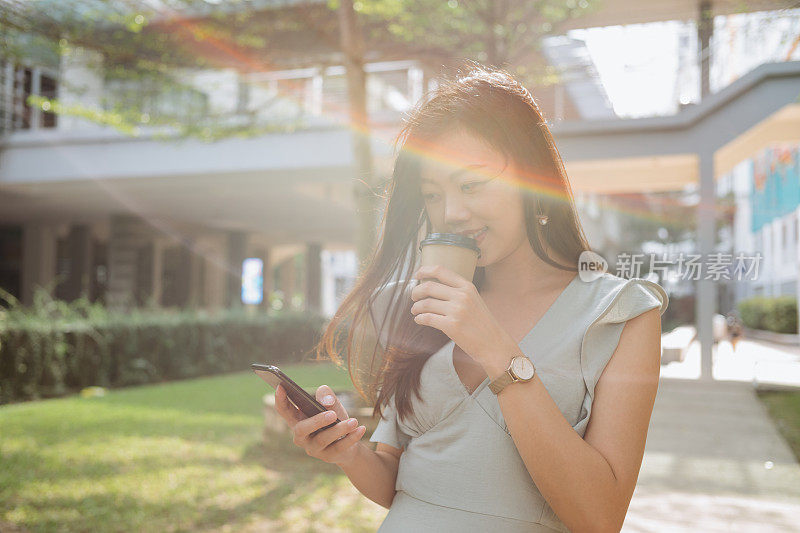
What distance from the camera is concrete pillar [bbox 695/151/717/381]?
8.70ft

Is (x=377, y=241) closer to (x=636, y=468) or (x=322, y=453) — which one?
(x=322, y=453)

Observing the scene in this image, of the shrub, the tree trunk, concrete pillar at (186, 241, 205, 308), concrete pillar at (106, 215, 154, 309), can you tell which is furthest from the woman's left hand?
concrete pillar at (186, 241, 205, 308)

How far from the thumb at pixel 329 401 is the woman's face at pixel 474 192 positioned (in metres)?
0.40

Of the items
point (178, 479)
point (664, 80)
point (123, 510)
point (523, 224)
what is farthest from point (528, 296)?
point (178, 479)

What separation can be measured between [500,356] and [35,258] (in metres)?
22.6

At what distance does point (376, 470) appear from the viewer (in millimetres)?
1465

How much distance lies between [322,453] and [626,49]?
9.23 ft

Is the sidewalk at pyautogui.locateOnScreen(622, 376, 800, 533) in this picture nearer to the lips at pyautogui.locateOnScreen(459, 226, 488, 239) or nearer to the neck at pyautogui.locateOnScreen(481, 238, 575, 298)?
the neck at pyautogui.locateOnScreen(481, 238, 575, 298)

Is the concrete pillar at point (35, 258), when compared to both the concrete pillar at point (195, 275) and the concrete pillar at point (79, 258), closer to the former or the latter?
the concrete pillar at point (79, 258)

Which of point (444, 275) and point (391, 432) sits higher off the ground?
point (444, 275)

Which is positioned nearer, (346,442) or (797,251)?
(346,442)

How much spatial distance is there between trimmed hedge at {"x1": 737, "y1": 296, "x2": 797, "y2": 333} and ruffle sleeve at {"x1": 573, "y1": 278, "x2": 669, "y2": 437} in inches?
63.2

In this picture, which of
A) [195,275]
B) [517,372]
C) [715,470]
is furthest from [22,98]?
[517,372]

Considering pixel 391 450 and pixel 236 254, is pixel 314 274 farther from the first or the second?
pixel 391 450
